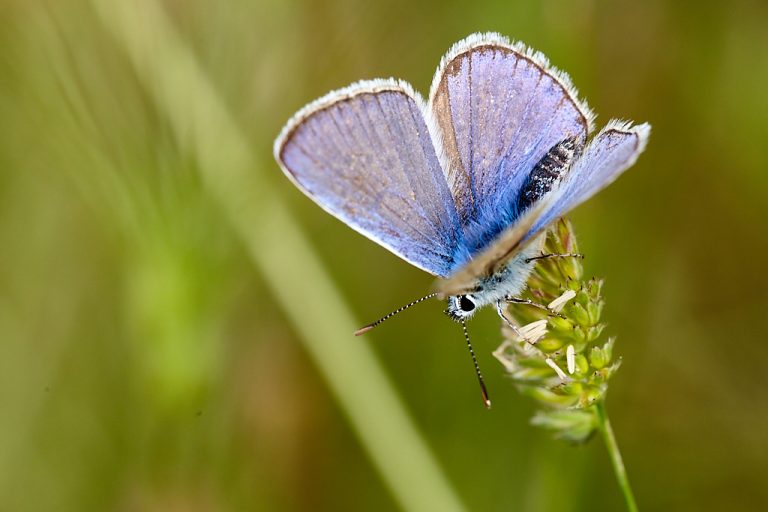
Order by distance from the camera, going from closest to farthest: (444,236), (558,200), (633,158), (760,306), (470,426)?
(633,158) → (558,200) → (444,236) → (470,426) → (760,306)

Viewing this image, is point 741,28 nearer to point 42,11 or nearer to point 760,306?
point 760,306

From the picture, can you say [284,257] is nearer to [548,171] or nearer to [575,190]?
[548,171]

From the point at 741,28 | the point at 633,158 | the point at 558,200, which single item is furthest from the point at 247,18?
the point at 741,28

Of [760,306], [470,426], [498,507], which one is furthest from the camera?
[760,306]

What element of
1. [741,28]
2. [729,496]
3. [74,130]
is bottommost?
[729,496]

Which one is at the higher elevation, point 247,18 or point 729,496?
point 247,18

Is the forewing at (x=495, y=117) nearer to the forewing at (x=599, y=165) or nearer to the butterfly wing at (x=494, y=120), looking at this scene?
the butterfly wing at (x=494, y=120)

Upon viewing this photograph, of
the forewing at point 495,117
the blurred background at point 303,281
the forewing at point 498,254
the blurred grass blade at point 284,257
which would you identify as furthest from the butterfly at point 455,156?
the blurred grass blade at point 284,257

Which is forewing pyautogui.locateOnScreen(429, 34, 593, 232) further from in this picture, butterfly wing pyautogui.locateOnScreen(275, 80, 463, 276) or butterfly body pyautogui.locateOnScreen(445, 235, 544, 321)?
butterfly body pyautogui.locateOnScreen(445, 235, 544, 321)
